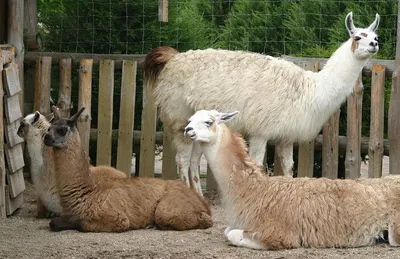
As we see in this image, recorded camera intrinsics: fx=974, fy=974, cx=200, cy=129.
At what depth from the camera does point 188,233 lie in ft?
25.0

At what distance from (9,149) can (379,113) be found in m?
3.60

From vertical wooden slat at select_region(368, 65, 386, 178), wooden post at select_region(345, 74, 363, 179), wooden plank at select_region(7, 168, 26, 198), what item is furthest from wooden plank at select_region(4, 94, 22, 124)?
vertical wooden slat at select_region(368, 65, 386, 178)

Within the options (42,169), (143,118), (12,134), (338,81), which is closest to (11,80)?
(12,134)

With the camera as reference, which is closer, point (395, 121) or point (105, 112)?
point (395, 121)

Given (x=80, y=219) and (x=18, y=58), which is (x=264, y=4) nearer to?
(x=18, y=58)

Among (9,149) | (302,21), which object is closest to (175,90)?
(9,149)

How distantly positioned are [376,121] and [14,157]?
138 inches

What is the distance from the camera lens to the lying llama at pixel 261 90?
9039mm

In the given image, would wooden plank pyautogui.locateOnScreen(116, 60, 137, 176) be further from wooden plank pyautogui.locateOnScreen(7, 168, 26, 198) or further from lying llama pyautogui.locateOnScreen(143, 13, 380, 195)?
wooden plank pyautogui.locateOnScreen(7, 168, 26, 198)

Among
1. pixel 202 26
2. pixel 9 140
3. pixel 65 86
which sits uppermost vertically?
pixel 202 26

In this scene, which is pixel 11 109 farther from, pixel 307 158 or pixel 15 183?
pixel 307 158

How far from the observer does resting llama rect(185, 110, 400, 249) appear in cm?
693

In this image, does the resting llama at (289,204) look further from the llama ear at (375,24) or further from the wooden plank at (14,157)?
the llama ear at (375,24)

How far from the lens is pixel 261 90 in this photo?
29.9ft
